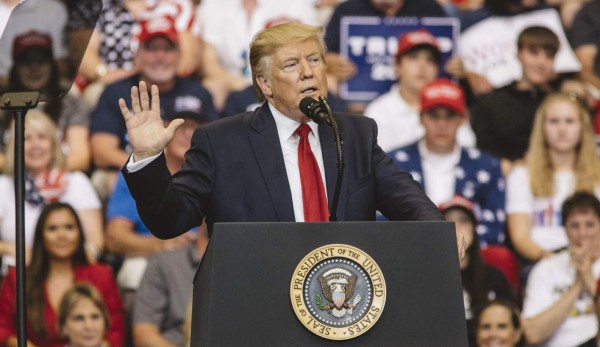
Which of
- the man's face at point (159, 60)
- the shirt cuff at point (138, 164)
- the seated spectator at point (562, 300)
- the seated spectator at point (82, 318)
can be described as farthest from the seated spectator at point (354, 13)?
the shirt cuff at point (138, 164)

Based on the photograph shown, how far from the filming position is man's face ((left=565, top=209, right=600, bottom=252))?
6379 mm

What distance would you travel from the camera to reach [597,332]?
607 cm

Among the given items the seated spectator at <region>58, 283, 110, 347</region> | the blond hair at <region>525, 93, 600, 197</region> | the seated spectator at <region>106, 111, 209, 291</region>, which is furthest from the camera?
the blond hair at <region>525, 93, 600, 197</region>

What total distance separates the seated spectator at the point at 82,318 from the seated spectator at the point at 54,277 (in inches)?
3.5

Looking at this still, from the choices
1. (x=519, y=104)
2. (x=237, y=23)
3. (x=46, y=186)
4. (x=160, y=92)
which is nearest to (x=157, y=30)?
(x=160, y=92)

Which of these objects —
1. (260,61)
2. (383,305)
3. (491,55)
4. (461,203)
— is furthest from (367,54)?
(383,305)

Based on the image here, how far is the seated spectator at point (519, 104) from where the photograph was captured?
7090 mm

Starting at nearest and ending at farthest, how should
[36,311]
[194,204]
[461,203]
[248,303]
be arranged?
[248,303], [194,204], [36,311], [461,203]

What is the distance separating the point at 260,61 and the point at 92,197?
132 inches

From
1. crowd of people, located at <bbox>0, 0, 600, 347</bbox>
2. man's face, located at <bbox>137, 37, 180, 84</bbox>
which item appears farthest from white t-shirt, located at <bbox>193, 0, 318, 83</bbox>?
man's face, located at <bbox>137, 37, 180, 84</bbox>

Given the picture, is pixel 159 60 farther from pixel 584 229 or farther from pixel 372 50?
pixel 584 229

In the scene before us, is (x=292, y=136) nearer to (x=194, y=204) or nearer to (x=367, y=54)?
(x=194, y=204)

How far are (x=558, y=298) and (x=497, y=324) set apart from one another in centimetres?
48

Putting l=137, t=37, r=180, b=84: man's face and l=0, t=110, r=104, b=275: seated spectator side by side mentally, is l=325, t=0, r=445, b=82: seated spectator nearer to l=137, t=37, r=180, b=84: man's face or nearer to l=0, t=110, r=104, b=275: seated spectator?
l=137, t=37, r=180, b=84: man's face
